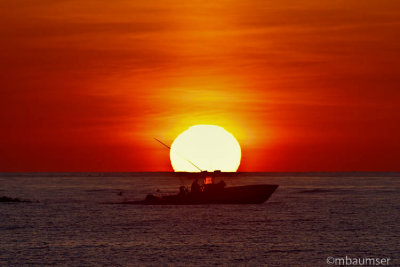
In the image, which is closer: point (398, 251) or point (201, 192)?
point (398, 251)

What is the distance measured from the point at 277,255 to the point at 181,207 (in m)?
54.4

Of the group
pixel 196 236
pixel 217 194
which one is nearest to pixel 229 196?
pixel 217 194

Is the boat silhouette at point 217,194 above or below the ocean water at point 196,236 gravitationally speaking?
above

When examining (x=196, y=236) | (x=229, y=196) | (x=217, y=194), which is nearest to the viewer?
(x=196, y=236)

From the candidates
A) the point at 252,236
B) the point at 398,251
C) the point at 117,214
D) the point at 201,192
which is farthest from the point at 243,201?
the point at 398,251

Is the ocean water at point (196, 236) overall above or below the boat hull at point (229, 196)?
below

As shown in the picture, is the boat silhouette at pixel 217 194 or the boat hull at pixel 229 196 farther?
the boat hull at pixel 229 196

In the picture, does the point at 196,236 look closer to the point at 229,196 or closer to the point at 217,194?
the point at 217,194

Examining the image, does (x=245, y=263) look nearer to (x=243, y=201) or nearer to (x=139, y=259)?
(x=139, y=259)

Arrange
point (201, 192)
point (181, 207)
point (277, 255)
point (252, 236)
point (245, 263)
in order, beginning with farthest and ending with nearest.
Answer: point (181, 207)
point (201, 192)
point (252, 236)
point (277, 255)
point (245, 263)

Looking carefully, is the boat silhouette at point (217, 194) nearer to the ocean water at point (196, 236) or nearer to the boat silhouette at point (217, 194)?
the boat silhouette at point (217, 194)

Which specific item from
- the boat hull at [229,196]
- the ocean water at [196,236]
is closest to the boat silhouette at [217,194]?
the boat hull at [229,196]

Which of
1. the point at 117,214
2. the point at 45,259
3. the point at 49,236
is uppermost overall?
the point at 117,214

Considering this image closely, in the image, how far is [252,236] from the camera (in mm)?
64438
